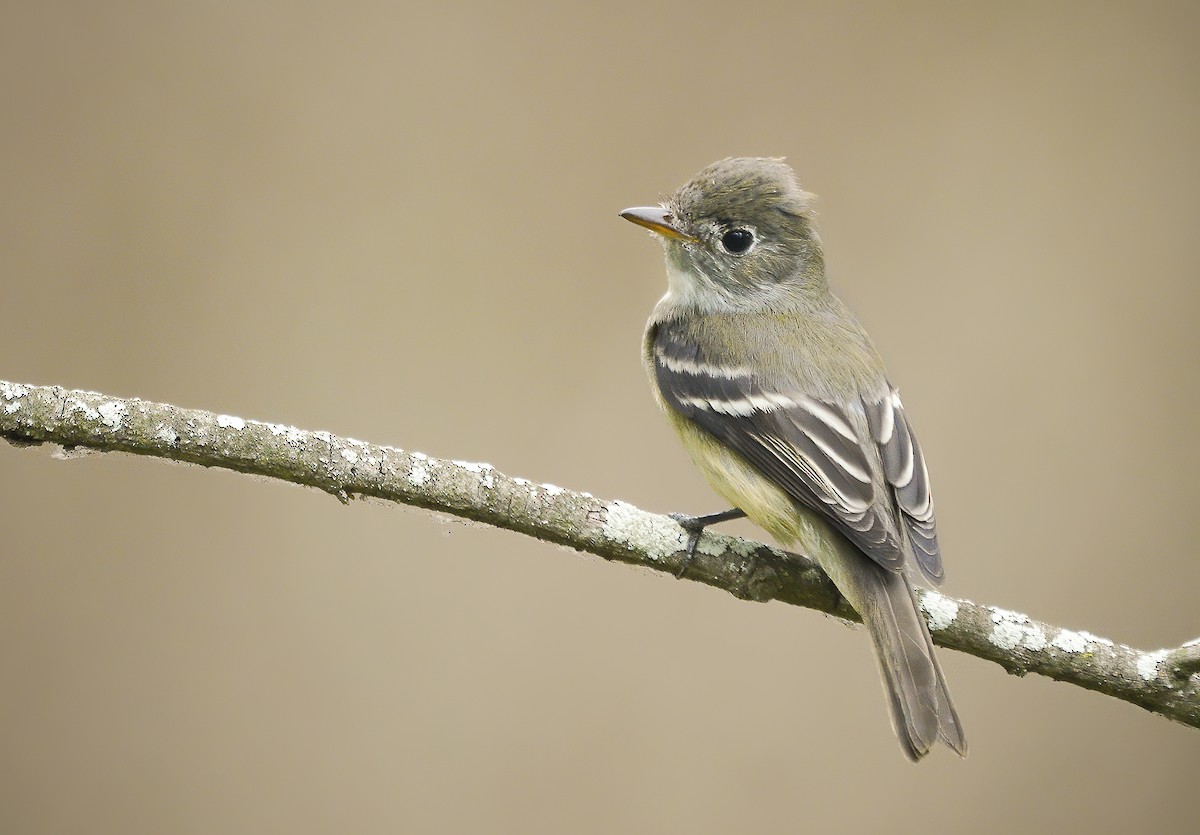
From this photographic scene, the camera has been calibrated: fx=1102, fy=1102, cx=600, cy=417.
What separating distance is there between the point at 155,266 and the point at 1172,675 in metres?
3.51

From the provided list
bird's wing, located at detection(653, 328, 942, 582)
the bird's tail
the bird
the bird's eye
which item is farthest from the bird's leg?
the bird's eye

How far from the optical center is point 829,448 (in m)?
2.82

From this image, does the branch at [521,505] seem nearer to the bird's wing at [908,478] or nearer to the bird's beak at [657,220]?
the bird's wing at [908,478]

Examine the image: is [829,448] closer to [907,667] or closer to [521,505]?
[907,667]

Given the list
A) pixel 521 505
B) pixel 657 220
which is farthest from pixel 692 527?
pixel 657 220

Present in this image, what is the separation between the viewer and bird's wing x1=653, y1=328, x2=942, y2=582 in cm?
267

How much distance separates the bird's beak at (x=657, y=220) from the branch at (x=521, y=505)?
1.09 m

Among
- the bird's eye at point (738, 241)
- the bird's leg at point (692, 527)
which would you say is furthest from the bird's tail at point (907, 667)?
the bird's eye at point (738, 241)

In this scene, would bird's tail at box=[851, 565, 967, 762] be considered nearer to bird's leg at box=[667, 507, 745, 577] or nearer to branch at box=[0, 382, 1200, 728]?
branch at box=[0, 382, 1200, 728]

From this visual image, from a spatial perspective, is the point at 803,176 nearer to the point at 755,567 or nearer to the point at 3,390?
the point at 755,567

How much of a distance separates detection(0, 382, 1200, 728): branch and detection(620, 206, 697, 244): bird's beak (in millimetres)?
1090

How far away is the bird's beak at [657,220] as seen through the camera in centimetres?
329

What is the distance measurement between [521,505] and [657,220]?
4.24 ft

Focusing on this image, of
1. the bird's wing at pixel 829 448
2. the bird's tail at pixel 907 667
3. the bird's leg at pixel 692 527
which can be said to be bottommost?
the bird's tail at pixel 907 667
